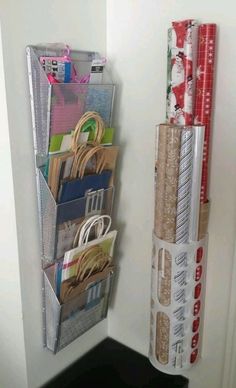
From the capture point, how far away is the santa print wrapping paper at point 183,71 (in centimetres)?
75

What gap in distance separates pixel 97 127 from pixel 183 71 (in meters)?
0.24

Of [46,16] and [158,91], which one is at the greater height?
[46,16]

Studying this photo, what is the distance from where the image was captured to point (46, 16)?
0.80 m

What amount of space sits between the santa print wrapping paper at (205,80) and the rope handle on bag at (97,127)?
230mm

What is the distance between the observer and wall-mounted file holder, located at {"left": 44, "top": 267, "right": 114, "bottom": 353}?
0.91m

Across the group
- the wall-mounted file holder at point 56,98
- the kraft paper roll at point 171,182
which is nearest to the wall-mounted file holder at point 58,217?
the wall-mounted file holder at point 56,98

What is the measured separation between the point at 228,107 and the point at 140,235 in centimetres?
43

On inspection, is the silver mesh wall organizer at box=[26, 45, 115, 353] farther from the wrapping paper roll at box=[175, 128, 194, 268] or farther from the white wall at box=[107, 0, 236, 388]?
the wrapping paper roll at box=[175, 128, 194, 268]

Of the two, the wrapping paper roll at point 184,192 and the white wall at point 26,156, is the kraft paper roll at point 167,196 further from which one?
the white wall at point 26,156

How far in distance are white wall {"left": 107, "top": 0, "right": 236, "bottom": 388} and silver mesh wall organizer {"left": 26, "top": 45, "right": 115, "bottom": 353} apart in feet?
0.24

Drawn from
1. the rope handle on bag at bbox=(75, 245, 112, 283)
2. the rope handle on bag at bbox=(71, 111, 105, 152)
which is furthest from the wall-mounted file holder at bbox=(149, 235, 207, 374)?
the rope handle on bag at bbox=(71, 111, 105, 152)

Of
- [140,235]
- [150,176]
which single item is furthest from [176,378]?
[150,176]

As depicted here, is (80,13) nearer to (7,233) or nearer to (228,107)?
(228,107)

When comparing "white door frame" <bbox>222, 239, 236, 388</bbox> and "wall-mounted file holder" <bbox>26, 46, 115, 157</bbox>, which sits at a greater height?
"wall-mounted file holder" <bbox>26, 46, 115, 157</bbox>
